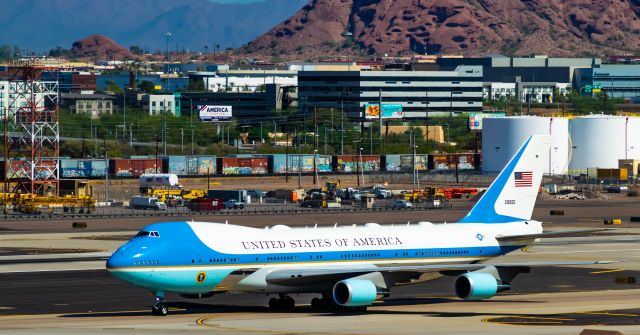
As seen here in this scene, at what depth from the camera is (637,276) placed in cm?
8581

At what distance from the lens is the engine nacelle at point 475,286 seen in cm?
6412

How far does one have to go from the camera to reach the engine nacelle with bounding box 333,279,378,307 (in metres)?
62.7

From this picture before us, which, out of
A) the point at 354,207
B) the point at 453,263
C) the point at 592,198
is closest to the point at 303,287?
the point at 453,263

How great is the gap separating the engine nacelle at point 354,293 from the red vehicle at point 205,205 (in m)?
109

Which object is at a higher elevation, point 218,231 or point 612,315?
point 218,231

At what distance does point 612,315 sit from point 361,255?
13.0 metres

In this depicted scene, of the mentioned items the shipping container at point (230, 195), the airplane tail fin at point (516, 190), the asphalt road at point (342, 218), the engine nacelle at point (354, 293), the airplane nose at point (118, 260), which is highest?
the airplane tail fin at point (516, 190)

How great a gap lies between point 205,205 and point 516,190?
341 feet

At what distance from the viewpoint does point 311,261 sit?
65.6 m

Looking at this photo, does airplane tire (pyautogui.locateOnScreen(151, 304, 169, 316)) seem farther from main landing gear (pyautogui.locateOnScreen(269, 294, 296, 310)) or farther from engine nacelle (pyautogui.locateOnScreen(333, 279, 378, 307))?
engine nacelle (pyautogui.locateOnScreen(333, 279, 378, 307))

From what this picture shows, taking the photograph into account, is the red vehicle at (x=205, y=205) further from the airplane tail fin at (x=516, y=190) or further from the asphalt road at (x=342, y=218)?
the airplane tail fin at (x=516, y=190)

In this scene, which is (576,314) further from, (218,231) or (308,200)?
(308,200)

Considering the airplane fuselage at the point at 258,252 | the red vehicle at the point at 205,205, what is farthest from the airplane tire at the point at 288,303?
the red vehicle at the point at 205,205

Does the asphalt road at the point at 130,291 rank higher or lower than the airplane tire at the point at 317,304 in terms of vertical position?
lower
